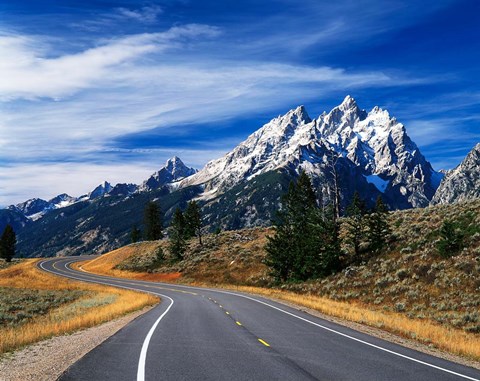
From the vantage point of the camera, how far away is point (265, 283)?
5612 cm

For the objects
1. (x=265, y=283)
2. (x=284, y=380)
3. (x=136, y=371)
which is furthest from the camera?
(x=265, y=283)

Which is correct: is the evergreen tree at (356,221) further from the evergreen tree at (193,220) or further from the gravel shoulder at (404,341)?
the evergreen tree at (193,220)

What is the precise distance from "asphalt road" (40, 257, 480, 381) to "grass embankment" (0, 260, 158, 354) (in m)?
3.16

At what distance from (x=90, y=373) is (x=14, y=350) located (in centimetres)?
553

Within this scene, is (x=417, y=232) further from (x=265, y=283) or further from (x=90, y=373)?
(x=90, y=373)

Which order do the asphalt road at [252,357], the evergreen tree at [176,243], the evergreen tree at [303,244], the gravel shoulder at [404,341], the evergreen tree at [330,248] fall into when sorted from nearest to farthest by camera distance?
the asphalt road at [252,357]
the gravel shoulder at [404,341]
the evergreen tree at [330,248]
the evergreen tree at [303,244]
the evergreen tree at [176,243]

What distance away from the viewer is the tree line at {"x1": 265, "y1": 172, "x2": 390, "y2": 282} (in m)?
48.2

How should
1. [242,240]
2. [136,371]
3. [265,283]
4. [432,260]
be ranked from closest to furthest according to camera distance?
[136,371] < [432,260] < [265,283] < [242,240]

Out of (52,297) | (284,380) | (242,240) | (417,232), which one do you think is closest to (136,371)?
(284,380)

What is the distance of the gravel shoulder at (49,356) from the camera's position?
10477 millimetres

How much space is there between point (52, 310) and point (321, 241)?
28.3 metres

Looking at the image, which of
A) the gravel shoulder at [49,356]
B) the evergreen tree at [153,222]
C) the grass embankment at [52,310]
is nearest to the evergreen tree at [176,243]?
the grass embankment at [52,310]

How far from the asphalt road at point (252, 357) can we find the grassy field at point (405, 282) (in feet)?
13.3

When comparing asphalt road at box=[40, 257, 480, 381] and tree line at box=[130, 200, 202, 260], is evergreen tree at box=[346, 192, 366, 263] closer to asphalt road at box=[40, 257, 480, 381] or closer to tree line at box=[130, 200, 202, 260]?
asphalt road at box=[40, 257, 480, 381]
